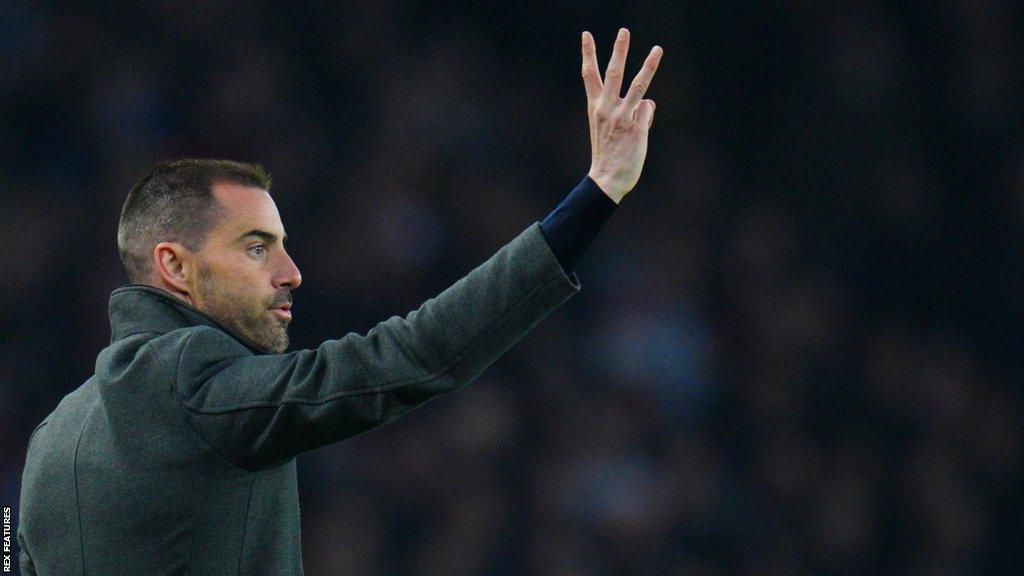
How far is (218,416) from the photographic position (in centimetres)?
135

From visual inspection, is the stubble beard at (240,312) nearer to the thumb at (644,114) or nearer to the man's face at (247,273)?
the man's face at (247,273)

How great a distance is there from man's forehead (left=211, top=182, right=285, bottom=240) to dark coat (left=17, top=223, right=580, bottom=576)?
0.14m

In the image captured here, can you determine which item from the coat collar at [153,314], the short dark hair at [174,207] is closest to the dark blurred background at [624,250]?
the short dark hair at [174,207]

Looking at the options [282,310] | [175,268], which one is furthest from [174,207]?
[282,310]

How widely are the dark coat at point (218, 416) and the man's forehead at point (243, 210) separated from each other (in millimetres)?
138

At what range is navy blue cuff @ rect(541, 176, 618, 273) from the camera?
1327 millimetres

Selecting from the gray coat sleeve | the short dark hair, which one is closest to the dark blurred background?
the short dark hair

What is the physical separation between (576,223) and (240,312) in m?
0.50

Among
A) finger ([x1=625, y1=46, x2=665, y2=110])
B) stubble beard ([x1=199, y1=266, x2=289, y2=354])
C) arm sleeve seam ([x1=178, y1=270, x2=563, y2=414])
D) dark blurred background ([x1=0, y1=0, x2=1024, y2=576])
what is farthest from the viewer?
dark blurred background ([x1=0, y1=0, x2=1024, y2=576])

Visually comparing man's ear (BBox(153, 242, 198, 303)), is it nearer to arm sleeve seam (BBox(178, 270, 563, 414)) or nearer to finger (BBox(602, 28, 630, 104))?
arm sleeve seam (BBox(178, 270, 563, 414))

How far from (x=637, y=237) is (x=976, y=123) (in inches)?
53.1

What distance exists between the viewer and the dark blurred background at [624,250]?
→ 396 centimetres

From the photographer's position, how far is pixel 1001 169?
4.53 meters

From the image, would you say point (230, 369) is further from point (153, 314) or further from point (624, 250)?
point (624, 250)
